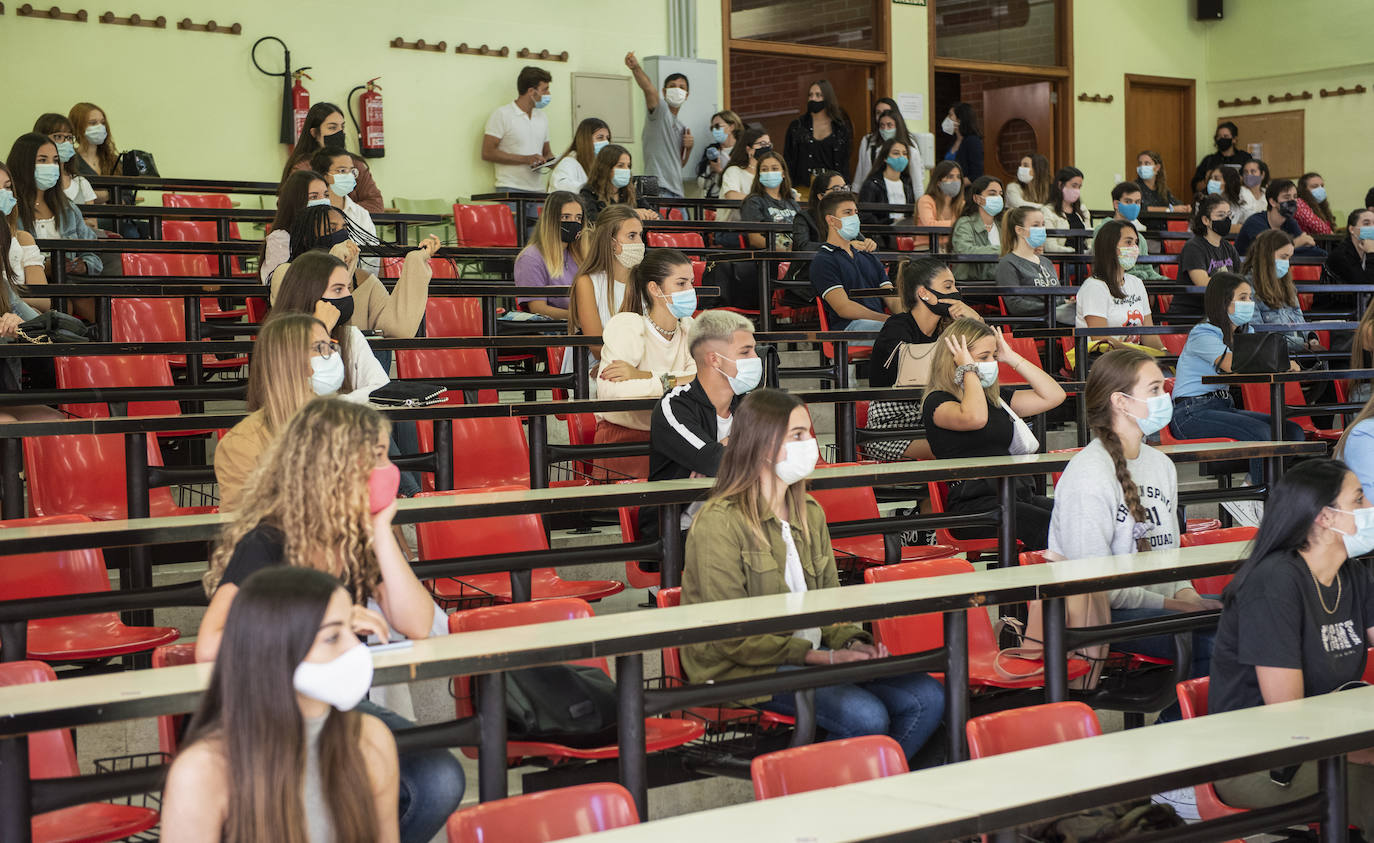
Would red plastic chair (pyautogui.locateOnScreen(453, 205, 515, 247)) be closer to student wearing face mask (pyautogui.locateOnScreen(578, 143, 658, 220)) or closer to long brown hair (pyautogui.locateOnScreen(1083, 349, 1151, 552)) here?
student wearing face mask (pyautogui.locateOnScreen(578, 143, 658, 220))

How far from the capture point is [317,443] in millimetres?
2736

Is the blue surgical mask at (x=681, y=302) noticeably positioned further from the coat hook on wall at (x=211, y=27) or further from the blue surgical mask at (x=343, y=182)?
the coat hook on wall at (x=211, y=27)

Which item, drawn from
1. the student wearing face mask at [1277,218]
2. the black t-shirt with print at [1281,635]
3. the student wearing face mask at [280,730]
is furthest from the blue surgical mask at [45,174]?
the student wearing face mask at [1277,218]

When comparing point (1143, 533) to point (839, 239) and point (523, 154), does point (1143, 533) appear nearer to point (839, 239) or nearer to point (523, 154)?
point (839, 239)

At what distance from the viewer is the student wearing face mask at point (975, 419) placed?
15.9ft

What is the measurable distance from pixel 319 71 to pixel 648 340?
18.3 ft

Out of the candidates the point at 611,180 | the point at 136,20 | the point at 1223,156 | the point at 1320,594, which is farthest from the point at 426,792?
the point at 1223,156

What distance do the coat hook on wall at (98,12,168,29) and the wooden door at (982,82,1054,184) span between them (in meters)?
7.85

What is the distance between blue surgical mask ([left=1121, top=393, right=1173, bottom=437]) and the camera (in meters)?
4.02

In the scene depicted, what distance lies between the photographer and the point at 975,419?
4844 mm

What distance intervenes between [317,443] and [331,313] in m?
1.89

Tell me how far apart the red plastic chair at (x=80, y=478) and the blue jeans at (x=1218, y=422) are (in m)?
4.35

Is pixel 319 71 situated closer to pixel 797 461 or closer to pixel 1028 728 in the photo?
pixel 797 461

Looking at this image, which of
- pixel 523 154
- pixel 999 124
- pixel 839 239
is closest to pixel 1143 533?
pixel 839 239
